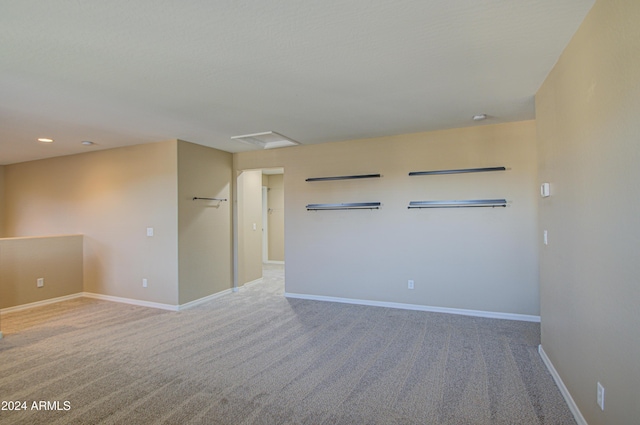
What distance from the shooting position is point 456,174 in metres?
4.37

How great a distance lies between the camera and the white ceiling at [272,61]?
6.04ft

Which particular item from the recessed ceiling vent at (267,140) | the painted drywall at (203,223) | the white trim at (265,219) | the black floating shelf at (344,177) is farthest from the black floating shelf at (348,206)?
the white trim at (265,219)

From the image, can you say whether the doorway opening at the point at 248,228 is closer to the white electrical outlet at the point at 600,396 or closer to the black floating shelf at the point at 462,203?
the black floating shelf at the point at 462,203

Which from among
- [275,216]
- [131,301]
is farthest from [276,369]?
[275,216]

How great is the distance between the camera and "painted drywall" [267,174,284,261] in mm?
9055

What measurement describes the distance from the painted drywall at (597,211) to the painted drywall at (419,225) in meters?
1.51

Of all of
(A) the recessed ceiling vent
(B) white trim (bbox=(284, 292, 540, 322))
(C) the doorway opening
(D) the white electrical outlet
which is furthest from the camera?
(C) the doorway opening

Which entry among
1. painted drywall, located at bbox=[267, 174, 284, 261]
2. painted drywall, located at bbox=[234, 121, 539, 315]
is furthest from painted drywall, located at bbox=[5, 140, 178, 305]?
painted drywall, located at bbox=[267, 174, 284, 261]

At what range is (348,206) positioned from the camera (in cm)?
494

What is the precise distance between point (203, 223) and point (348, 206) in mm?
2350

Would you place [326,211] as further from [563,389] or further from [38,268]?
[38,268]

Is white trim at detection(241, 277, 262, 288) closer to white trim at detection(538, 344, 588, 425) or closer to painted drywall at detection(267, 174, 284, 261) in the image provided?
painted drywall at detection(267, 174, 284, 261)

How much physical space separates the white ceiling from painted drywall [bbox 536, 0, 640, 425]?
0.34 meters

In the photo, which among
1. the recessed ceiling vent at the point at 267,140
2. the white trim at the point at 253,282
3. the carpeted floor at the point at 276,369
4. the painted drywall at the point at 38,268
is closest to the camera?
the carpeted floor at the point at 276,369
